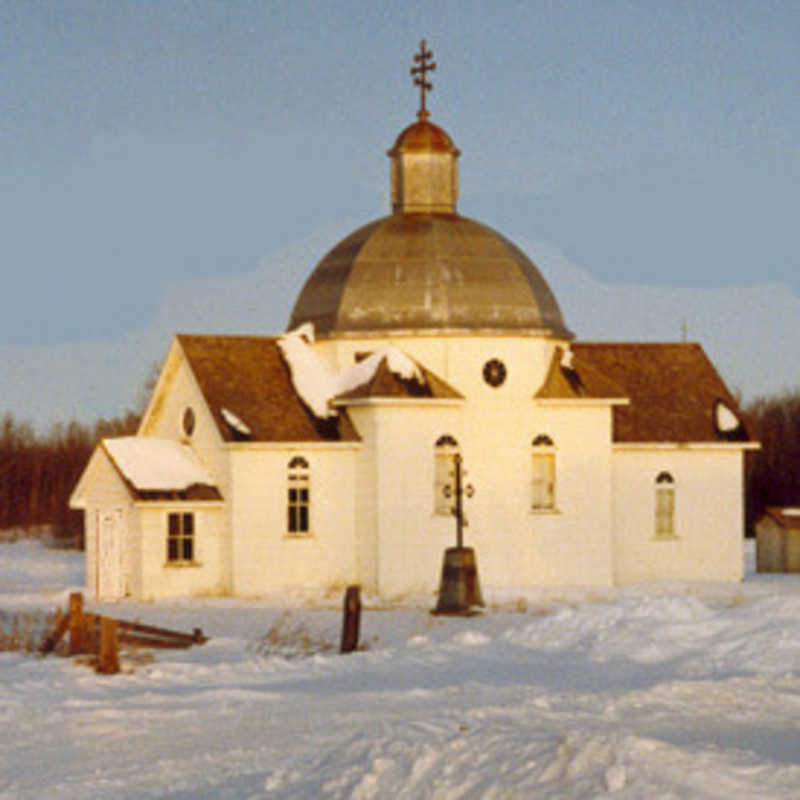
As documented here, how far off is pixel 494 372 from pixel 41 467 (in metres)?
61.0

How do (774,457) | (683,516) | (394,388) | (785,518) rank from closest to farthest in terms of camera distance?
(394,388), (683,516), (785,518), (774,457)

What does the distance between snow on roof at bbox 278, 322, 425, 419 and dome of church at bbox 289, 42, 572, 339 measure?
21.2 inches

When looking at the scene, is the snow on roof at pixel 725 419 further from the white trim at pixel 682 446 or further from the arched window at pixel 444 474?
the arched window at pixel 444 474

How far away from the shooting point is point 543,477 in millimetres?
43812

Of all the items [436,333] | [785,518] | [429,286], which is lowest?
[785,518]

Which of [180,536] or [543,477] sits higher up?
[543,477]

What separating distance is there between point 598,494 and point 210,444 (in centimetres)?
846

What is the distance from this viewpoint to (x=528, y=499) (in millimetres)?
43531

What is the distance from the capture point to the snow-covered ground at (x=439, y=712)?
599 inches

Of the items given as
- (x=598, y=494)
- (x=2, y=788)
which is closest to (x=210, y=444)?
(x=598, y=494)

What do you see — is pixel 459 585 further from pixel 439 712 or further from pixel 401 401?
pixel 439 712

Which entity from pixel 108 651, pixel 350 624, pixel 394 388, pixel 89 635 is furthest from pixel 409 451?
pixel 108 651

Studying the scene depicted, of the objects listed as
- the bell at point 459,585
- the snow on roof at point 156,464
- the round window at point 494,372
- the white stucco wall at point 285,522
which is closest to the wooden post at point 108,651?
the bell at point 459,585

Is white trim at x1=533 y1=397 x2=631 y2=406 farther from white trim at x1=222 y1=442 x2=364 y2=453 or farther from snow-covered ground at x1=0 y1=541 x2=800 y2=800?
snow-covered ground at x1=0 y1=541 x2=800 y2=800
